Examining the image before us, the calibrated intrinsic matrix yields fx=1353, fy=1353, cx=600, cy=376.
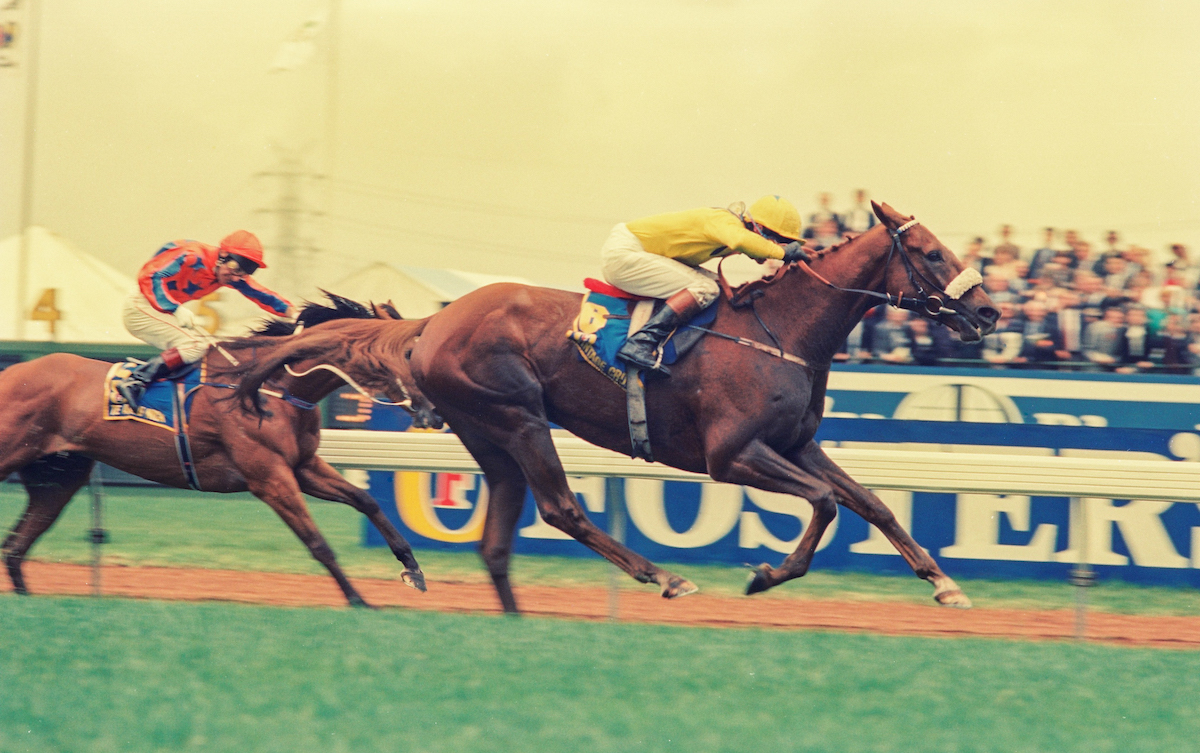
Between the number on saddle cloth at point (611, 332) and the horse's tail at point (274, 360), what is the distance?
4.13 ft

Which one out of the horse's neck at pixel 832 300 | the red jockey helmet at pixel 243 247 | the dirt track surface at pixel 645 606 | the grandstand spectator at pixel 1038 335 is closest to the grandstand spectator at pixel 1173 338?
the grandstand spectator at pixel 1038 335

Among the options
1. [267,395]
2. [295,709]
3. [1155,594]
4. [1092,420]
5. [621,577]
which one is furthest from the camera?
[1092,420]

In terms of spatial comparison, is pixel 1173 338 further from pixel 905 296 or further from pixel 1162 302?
pixel 905 296

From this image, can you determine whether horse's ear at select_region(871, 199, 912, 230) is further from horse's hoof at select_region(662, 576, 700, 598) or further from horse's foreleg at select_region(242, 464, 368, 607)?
horse's foreleg at select_region(242, 464, 368, 607)

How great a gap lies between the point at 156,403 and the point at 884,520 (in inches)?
129

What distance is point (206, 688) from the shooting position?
3.69 metres

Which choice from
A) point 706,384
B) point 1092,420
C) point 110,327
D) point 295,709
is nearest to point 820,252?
point 706,384

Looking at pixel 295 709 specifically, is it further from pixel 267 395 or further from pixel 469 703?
pixel 267 395

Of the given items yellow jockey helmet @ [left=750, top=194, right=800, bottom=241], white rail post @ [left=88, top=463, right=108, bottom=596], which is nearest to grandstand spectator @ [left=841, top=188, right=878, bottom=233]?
yellow jockey helmet @ [left=750, top=194, right=800, bottom=241]

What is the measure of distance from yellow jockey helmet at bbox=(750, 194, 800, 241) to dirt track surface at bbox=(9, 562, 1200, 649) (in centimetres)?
170

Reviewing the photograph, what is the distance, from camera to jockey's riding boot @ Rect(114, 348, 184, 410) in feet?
20.1

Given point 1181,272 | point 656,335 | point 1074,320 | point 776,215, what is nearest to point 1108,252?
point 1181,272

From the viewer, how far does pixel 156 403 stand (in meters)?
6.15

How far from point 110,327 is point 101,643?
756 centimetres
